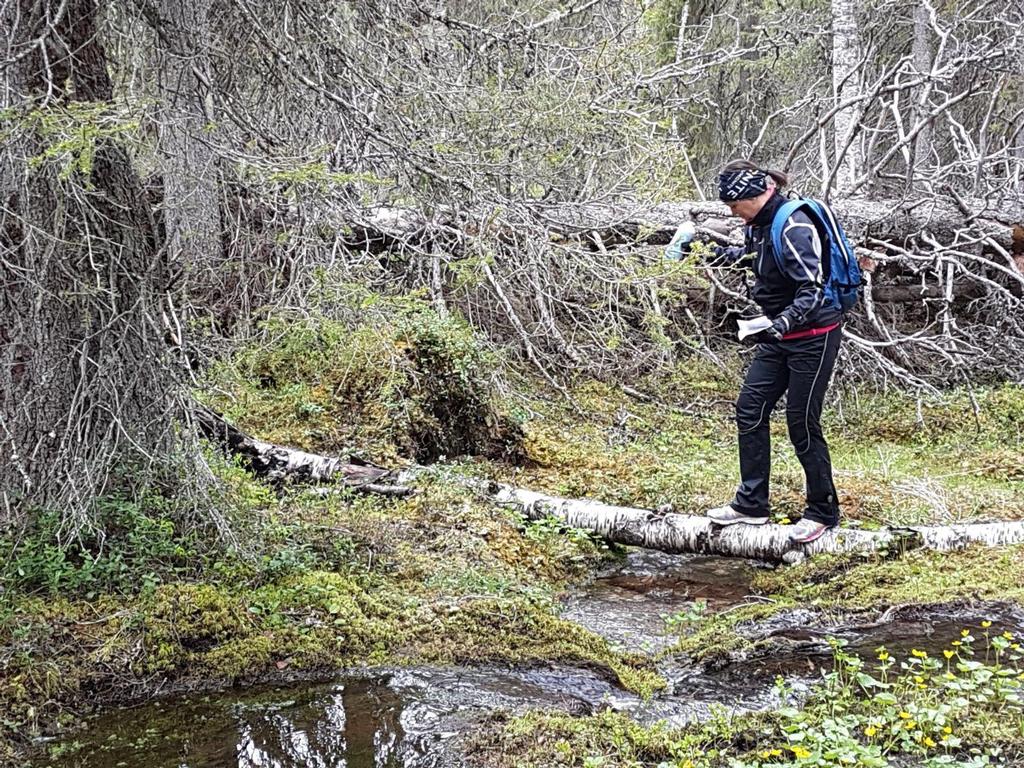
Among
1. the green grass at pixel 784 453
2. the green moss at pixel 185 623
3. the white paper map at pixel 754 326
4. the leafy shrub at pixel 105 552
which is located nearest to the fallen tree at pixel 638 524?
the green grass at pixel 784 453

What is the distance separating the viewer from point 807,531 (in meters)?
5.66

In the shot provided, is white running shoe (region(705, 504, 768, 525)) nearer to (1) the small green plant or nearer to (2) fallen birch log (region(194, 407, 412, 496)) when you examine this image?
(1) the small green plant

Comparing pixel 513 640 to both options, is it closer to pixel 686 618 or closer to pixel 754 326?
pixel 686 618

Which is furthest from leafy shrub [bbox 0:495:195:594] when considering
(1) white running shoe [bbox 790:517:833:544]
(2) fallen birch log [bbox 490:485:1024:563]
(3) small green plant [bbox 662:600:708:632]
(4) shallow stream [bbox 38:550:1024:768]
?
(1) white running shoe [bbox 790:517:833:544]

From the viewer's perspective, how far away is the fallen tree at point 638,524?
548 cm

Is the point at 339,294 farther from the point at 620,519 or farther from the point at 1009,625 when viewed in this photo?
the point at 1009,625

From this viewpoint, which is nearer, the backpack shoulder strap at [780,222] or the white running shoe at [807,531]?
the backpack shoulder strap at [780,222]

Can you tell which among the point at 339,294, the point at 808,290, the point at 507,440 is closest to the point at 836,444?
the point at 507,440

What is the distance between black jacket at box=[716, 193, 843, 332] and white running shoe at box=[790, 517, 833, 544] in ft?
4.27

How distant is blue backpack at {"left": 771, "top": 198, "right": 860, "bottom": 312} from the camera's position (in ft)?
17.7

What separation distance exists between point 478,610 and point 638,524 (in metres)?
1.88

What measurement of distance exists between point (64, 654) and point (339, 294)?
208cm

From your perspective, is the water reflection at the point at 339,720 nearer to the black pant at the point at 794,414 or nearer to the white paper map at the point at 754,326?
the black pant at the point at 794,414

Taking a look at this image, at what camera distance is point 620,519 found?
608cm
